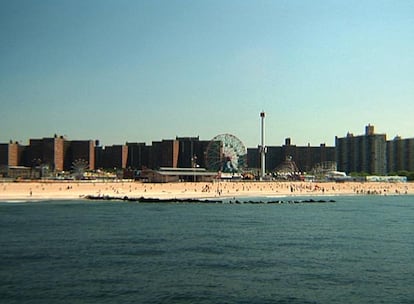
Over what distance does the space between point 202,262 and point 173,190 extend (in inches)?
3477

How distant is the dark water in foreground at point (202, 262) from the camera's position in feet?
81.6

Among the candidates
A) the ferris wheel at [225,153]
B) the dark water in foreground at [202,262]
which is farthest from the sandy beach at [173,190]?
the dark water in foreground at [202,262]

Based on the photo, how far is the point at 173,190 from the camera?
120m

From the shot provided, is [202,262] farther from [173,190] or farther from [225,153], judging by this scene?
[225,153]

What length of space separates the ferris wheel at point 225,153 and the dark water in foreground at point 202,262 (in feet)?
350

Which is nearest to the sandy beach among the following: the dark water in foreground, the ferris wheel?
the ferris wheel

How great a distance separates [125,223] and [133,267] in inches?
955

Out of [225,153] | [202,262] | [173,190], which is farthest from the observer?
[225,153]

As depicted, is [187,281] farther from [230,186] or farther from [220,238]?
[230,186]

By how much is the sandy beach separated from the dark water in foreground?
158 feet

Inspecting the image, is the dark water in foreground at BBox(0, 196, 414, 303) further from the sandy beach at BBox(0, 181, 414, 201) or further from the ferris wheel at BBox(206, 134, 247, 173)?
the ferris wheel at BBox(206, 134, 247, 173)

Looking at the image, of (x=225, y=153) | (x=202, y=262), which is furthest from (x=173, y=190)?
(x=202, y=262)

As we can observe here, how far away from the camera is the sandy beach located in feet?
337

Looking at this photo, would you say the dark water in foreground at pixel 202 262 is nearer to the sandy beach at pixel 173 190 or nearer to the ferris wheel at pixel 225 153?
the sandy beach at pixel 173 190
